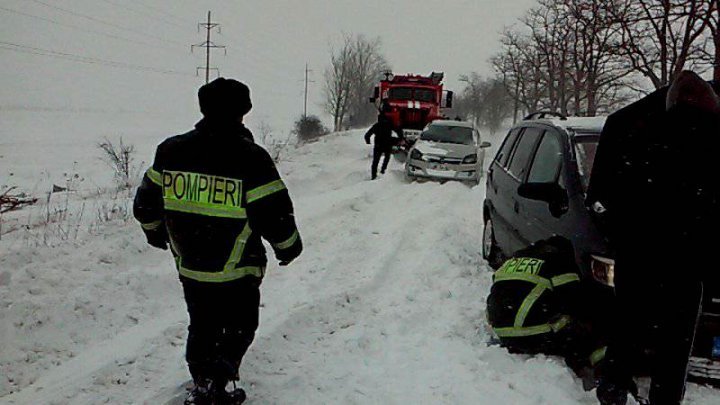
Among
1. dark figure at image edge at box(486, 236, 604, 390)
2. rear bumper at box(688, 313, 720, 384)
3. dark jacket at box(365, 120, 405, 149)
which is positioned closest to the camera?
rear bumper at box(688, 313, 720, 384)

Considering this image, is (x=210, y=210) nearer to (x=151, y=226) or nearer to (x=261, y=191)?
(x=261, y=191)

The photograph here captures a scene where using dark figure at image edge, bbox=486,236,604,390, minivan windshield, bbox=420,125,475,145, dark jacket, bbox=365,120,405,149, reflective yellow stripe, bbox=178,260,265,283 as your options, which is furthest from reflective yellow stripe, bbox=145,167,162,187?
minivan windshield, bbox=420,125,475,145

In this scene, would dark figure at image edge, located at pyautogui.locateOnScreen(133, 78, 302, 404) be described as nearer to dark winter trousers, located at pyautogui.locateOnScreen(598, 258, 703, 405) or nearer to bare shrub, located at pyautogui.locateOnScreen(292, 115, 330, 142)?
dark winter trousers, located at pyautogui.locateOnScreen(598, 258, 703, 405)

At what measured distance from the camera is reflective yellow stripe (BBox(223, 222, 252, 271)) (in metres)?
2.89

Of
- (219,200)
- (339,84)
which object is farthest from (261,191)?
(339,84)

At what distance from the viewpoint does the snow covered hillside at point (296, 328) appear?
3.45m

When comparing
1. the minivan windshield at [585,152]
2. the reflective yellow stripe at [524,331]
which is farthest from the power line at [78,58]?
the reflective yellow stripe at [524,331]

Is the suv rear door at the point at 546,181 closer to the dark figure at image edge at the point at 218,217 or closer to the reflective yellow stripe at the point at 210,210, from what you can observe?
the dark figure at image edge at the point at 218,217

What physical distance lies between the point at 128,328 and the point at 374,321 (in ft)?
6.35

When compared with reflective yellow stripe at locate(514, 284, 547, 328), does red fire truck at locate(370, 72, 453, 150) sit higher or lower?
higher

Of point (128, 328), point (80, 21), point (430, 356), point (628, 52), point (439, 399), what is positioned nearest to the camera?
point (439, 399)

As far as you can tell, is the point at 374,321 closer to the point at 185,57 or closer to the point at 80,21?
the point at 80,21

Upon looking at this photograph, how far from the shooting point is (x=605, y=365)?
3.08 m

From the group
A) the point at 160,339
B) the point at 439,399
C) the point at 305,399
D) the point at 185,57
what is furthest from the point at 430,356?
the point at 185,57
